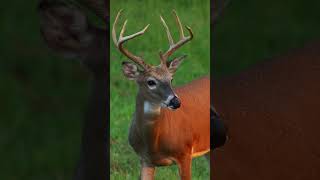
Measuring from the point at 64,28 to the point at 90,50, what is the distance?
118 millimetres

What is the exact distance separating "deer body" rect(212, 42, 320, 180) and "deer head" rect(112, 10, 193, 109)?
3.62 ft

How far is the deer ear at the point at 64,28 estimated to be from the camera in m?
5.03

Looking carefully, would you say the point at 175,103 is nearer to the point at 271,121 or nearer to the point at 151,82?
the point at 151,82

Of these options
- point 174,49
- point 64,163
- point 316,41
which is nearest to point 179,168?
point 174,49

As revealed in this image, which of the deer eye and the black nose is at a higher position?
the deer eye

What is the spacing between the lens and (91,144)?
5246mm

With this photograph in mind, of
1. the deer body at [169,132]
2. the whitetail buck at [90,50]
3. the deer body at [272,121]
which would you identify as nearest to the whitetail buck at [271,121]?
the deer body at [272,121]

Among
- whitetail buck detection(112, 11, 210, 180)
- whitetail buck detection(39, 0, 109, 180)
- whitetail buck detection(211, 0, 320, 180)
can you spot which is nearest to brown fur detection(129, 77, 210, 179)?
whitetail buck detection(112, 11, 210, 180)

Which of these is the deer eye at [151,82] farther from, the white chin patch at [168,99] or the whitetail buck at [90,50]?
the whitetail buck at [90,50]

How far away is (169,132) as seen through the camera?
4.30 metres

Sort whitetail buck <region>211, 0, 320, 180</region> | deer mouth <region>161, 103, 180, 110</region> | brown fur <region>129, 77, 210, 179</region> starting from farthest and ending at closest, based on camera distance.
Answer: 1. whitetail buck <region>211, 0, 320, 180</region>
2. brown fur <region>129, 77, 210, 179</region>
3. deer mouth <region>161, 103, 180, 110</region>

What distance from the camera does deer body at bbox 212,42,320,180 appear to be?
5.49 meters

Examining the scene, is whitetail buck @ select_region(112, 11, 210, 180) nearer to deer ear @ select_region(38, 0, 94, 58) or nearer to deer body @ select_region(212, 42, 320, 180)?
deer ear @ select_region(38, 0, 94, 58)

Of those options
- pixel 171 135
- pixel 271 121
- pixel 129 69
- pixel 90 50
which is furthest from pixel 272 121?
pixel 129 69
